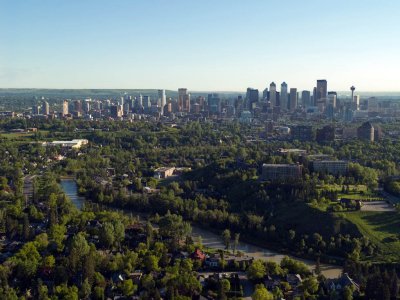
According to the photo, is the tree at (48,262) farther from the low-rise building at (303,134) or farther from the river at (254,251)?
the low-rise building at (303,134)

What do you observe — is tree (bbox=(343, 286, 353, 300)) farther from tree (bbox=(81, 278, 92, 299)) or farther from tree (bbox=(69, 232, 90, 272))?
tree (bbox=(69, 232, 90, 272))

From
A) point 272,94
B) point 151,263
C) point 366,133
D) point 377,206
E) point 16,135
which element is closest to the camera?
point 151,263

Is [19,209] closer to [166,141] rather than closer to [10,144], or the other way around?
[10,144]

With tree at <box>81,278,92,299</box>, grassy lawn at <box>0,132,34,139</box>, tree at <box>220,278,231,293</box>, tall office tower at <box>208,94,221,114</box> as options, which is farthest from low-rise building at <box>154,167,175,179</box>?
tall office tower at <box>208,94,221,114</box>

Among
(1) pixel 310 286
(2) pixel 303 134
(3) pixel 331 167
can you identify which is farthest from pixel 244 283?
(2) pixel 303 134

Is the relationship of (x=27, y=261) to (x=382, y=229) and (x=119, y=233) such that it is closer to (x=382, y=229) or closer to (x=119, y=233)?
(x=119, y=233)

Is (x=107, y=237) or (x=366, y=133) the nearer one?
(x=107, y=237)
